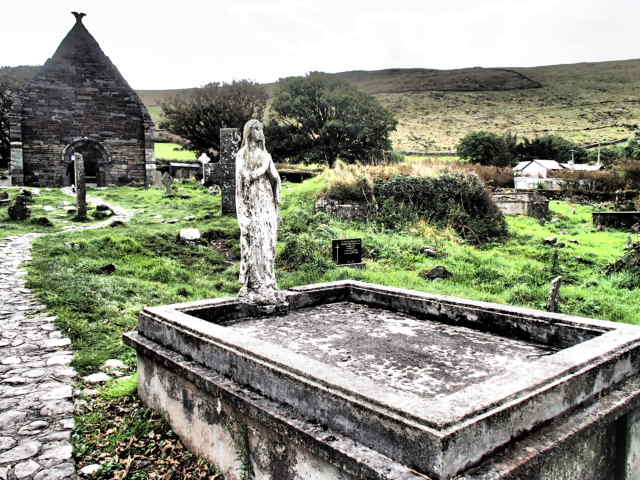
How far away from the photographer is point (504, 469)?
8.80 feet

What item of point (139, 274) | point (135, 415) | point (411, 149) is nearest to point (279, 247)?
point (139, 274)

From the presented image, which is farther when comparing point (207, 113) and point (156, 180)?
point (207, 113)

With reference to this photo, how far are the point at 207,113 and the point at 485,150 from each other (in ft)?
84.4

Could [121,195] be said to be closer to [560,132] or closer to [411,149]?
[411,149]

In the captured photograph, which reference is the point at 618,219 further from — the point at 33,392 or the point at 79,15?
the point at 79,15

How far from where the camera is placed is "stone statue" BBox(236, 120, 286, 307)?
19.6 ft

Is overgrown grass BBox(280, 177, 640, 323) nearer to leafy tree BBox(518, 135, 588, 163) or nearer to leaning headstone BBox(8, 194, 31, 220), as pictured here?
leaning headstone BBox(8, 194, 31, 220)

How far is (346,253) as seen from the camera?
1156 centimetres

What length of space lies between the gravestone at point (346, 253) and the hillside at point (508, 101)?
42942 mm

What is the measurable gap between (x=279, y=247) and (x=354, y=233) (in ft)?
8.56

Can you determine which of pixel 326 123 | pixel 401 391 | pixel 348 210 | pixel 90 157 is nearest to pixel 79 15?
pixel 90 157

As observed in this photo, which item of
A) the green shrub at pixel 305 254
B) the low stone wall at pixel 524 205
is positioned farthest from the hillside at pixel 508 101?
the green shrub at pixel 305 254

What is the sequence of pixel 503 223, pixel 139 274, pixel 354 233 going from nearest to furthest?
1. pixel 139 274
2. pixel 354 233
3. pixel 503 223

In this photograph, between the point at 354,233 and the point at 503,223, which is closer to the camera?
the point at 354,233
